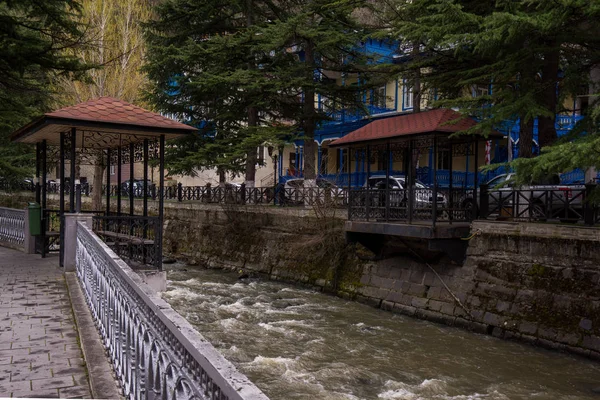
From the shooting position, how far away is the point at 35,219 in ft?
43.7

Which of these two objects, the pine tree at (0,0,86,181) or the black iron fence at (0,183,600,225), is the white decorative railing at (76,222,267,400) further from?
the pine tree at (0,0,86,181)

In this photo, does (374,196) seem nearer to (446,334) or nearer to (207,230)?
(446,334)

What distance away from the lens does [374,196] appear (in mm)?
15469

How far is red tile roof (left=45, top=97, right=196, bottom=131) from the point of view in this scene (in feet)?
35.2

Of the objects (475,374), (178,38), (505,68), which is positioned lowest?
(475,374)

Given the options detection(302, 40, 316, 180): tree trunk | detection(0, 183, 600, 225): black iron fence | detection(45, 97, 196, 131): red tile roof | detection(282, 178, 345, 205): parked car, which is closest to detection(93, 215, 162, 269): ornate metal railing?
detection(0, 183, 600, 225): black iron fence

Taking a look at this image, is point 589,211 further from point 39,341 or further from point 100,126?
point 39,341

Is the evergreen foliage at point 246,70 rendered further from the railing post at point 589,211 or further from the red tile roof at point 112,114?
the railing post at point 589,211

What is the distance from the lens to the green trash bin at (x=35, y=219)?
13.3 meters

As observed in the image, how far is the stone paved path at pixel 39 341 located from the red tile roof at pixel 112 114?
3078 millimetres

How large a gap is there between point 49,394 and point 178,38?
22.6 m

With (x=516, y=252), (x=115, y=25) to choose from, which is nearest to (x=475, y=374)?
(x=516, y=252)

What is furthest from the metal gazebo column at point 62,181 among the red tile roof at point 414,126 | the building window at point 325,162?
the building window at point 325,162

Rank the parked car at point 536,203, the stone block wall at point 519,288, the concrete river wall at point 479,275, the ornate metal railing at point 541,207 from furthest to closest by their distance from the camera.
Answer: the parked car at point 536,203 < the ornate metal railing at point 541,207 < the concrete river wall at point 479,275 < the stone block wall at point 519,288
